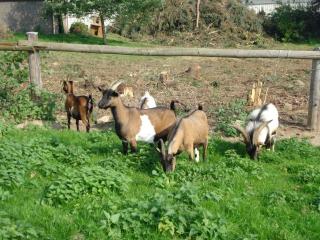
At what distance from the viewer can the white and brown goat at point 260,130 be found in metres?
8.35

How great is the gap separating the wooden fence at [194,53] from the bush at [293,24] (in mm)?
19376

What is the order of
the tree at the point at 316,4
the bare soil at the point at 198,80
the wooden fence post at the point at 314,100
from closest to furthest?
the wooden fence post at the point at 314,100 → the bare soil at the point at 198,80 → the tree at the point at 316,4

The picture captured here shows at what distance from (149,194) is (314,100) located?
5.34 meters

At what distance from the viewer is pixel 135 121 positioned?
8.43m

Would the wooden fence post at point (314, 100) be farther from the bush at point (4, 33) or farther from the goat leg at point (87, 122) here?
the bush at point (4, 33)

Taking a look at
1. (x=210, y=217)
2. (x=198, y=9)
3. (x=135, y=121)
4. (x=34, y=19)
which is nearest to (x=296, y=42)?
(x=198, y=9)

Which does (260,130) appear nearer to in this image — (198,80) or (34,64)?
(34,64)

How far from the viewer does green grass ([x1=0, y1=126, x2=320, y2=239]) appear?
5230 mm

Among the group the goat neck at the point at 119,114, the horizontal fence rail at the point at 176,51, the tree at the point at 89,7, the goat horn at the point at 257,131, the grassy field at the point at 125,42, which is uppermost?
the tree at the point at 89,7

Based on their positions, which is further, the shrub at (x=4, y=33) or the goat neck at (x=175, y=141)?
the shrub at (x=4, y=33)

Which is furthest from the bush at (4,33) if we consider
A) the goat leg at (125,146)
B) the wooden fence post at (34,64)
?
the goat leg at (125,146)

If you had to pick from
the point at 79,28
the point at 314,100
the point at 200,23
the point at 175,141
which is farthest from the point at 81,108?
the point at 200,23

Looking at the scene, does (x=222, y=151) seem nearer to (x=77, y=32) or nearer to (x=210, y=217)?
(x=210, y=217)

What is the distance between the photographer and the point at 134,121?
8422mm
